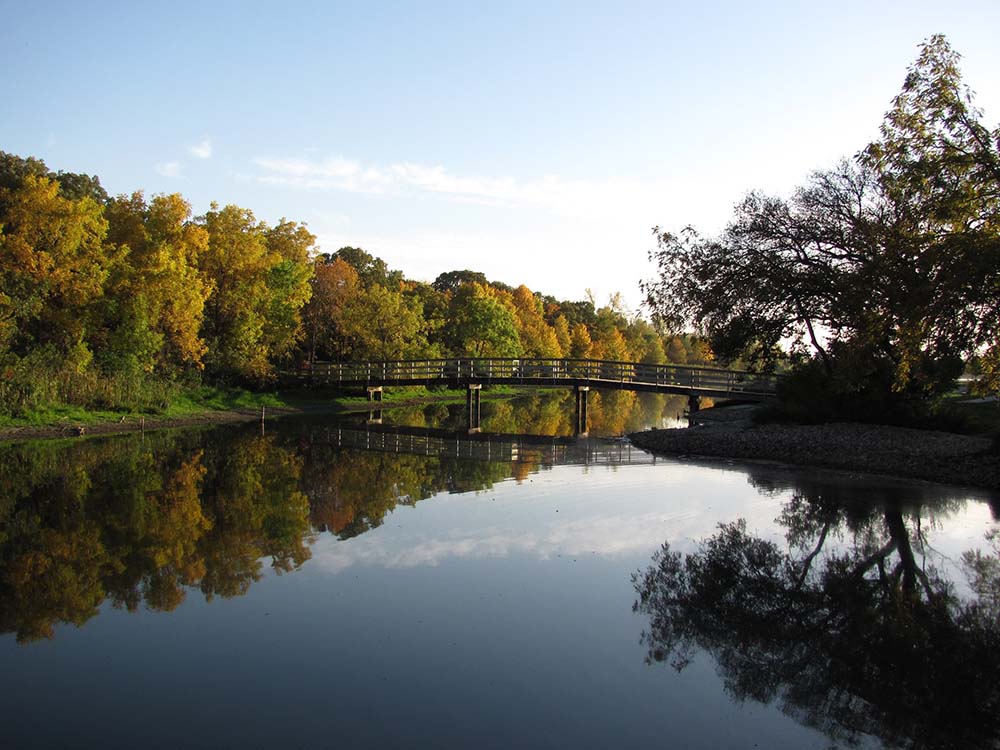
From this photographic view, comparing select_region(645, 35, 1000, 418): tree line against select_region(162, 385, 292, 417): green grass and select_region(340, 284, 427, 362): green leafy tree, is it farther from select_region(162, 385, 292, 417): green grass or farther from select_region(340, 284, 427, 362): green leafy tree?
select_region(340, 284, 427, 362): green leafy tree

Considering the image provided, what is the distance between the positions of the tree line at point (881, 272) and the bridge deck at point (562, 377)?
18.9 ft

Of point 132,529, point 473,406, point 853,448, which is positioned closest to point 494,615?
point 132,529

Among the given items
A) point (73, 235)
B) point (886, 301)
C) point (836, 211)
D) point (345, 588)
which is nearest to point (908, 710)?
point (345, 588)

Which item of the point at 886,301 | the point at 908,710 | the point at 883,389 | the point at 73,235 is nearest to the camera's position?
the point at 908,710

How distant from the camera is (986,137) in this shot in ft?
44.7

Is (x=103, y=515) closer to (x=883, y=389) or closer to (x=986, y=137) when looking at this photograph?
(x=986, y=137)

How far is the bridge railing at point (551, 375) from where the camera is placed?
3494cm

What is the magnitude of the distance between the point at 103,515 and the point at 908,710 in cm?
1190

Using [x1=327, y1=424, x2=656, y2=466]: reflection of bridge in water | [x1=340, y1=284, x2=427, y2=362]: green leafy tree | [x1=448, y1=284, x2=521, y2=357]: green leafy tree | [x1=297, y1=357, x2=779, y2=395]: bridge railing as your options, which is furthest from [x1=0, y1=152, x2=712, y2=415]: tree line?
[x1=448, y1=284, x2=521, y2=357]: green leafy tree

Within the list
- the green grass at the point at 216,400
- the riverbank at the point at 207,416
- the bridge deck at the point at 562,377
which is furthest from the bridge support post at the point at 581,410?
the green grass at the point at 216,400

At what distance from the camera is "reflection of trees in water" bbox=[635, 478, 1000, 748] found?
20.2ft

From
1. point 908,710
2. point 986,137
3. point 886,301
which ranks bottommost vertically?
point 908,710

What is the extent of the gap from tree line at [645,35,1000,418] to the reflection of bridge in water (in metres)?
5.18

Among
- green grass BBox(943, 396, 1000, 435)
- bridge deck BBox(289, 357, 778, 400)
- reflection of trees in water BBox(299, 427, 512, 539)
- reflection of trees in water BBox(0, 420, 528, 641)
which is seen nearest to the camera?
reflection of trees in water BBox(0, 420, 528, 641)
